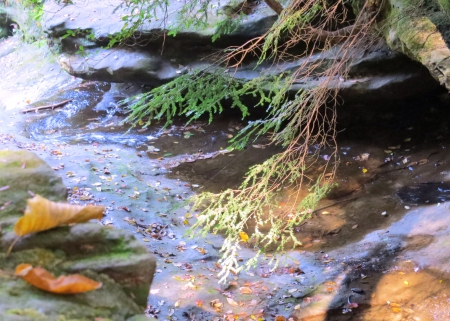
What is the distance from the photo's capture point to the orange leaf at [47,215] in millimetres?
1501

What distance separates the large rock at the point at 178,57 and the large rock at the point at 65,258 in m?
5.16

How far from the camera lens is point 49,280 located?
150 centimetres

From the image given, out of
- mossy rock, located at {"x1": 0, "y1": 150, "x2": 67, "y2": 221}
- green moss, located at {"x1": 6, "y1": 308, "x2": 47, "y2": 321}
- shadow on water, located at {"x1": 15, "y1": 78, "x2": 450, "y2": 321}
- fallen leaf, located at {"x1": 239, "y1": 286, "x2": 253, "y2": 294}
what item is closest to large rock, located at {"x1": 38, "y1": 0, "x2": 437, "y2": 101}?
shadow on water, located at {"x1": 15, "y1": 78, "x2": 450, "y2": 321}

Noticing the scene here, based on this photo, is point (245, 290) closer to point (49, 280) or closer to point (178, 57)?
point (49, 280)

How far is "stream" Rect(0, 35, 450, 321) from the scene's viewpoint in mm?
4363

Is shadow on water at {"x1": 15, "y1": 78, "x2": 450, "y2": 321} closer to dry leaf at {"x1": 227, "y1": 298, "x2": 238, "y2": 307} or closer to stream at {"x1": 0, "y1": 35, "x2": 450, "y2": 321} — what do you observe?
stream at {"x1": 0, "y1": 35, "x2": 450, "y2": 321}

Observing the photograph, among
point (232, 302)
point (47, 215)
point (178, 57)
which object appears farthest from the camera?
point (178, 57)

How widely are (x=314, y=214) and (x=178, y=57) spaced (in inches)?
227

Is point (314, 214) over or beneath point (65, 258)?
beneath

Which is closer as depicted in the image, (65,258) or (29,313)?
(29,313)

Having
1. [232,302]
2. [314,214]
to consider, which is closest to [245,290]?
[232,302]

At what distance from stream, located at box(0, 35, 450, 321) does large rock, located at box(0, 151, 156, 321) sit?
255 centimetres

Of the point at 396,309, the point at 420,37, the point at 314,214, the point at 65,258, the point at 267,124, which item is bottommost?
the point at 314,214

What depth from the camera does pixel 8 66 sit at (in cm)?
1642
